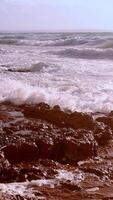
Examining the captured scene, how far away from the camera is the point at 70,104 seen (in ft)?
27.9

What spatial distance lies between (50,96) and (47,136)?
333cm

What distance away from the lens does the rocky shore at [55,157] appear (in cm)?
450

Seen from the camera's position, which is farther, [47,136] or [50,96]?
[50,96]

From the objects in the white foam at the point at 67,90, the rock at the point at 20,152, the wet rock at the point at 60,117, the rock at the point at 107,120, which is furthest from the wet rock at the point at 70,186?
the white foam at the point at 67,90

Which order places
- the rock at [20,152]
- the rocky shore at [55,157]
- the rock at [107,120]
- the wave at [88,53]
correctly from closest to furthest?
the rocky shore at [55,157]
the rock at [20,152]
the rock at [107,120]
the wave at [88,53]

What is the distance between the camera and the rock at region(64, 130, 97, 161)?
547 centimetres

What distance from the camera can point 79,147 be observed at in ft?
18.2

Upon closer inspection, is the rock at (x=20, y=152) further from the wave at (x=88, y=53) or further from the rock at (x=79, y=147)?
the wave at (x=88, y=53)

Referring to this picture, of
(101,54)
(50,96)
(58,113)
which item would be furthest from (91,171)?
(101,54)

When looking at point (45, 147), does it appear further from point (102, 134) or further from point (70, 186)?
point (102, 134)

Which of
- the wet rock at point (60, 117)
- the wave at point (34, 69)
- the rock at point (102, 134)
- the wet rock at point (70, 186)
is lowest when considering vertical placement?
the wet rock at point (70, 186)

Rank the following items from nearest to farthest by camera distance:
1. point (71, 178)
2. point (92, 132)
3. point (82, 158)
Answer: point (71, 178) < point (82, 158) < point (92, 132)

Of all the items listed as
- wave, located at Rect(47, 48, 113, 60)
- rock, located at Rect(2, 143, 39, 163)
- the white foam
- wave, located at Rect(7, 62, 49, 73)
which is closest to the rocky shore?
rock, located at Rect(2, 143, 39, 163)

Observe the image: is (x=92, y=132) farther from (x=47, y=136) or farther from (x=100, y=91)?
(x=100, y=91)
